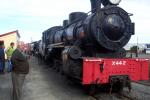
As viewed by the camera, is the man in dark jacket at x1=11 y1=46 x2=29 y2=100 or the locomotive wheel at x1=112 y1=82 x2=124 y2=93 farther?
the locomotive wheel at x1=112 y1=82 x2=124 y2=93

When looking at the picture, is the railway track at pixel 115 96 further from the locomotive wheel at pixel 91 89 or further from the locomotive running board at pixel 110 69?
the locomotive running board at pixel 110 69

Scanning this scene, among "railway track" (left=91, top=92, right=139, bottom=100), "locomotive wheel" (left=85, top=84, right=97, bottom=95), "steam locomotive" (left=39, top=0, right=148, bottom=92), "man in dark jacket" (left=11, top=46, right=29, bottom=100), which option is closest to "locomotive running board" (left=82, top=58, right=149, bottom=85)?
"steam locomotive" (left=39, top=0, right=148, bottom=92)

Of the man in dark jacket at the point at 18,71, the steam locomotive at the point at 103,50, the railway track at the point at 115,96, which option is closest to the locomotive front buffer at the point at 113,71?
the steam locomotive at the point at 103,50

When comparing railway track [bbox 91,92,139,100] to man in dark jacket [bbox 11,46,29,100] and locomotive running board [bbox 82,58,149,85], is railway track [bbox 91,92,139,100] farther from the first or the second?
man in dark jacket [bbox 11,46,29,100]

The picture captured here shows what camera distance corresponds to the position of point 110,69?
11062 millimetres

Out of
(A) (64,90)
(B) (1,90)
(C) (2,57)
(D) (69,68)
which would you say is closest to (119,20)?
(D) (69,68)

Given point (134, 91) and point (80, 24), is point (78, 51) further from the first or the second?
point (134, 91)

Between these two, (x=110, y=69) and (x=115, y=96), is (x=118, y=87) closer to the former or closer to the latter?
(x=115, y=96)

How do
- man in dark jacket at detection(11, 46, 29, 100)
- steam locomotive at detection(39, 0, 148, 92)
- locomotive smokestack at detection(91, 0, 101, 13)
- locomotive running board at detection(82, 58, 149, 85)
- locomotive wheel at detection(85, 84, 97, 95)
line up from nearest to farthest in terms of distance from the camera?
man in dark jacket at detection(11, 46, 29, 100) < locomotive running board at detection(82, 58, 149, 85) < steam locomotive at detection(39, 0, 148, 92) < locomotive wheel at detection(85, 84, 97, 95) < locomotive smokestack at detection(91, 0, 101, 13)

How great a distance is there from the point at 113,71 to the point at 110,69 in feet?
0.45

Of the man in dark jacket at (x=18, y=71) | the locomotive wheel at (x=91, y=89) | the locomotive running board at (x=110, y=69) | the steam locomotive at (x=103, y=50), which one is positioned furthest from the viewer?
the locomotive wheel at (x=91, y=89)

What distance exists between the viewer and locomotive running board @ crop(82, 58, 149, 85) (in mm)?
10672

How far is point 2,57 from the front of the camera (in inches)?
774

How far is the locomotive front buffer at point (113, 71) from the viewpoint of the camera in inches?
421
